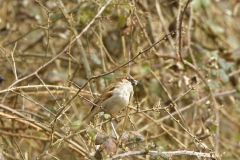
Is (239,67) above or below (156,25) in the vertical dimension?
below

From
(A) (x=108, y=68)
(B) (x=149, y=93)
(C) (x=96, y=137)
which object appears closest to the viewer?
(C) (x=96, y=137)

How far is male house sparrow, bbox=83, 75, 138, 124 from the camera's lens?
3666 mm

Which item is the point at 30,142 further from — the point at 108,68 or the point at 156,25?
the point at 156,25

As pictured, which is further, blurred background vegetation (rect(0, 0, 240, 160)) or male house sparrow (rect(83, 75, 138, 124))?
blurred background vegetation (rect(0, 0, 240, 160))

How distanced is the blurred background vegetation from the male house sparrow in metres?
0.11

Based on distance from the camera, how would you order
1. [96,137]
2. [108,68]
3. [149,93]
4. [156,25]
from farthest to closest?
[156,25] < [149,93] < [108,68] < [96,137]

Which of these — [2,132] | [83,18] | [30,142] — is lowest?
[30,142]

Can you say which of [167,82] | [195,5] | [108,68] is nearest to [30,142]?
[108,68]

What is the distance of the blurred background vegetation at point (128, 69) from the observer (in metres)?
3.99

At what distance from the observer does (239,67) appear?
5496 millimetres

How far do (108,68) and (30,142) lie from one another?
934mm

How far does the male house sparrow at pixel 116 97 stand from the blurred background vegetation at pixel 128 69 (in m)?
0.11

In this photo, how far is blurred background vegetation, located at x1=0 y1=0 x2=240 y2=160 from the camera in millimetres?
3990

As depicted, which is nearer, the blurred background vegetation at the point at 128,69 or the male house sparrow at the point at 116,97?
the male house sparrow at the point at 116,97
